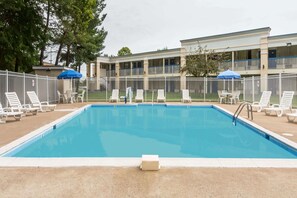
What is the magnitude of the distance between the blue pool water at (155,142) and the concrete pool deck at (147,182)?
186 centimetres

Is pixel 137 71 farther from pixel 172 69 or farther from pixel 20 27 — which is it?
pixel 20 27

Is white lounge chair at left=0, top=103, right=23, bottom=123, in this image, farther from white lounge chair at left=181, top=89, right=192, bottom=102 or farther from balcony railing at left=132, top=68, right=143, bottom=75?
balcony railing at left=132, top=68, right=143, bottom=75

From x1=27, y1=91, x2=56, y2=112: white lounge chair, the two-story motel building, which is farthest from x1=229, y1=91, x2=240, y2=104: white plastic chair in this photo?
x1=27, y1=91, x2=56, y2=112: white lounge chair

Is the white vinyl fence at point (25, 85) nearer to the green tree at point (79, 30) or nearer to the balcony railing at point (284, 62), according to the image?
the green tree at point (79, 30)

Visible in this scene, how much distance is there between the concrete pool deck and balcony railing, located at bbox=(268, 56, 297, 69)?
24.3 m

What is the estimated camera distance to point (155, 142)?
739 cm

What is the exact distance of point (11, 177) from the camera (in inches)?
149

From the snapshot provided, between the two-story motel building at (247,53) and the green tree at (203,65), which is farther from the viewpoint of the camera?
the two-story motel building at (247,53)

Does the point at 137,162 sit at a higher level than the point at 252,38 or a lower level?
lower

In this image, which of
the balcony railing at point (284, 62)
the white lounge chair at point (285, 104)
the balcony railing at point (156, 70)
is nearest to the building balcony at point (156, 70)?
the balcony railing at point (156, 70)

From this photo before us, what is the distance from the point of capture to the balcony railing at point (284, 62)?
25172 mm

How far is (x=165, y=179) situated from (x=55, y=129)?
6060mm

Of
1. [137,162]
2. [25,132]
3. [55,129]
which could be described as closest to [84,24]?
[55,129]

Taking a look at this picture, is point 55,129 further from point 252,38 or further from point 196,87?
point 252,38
